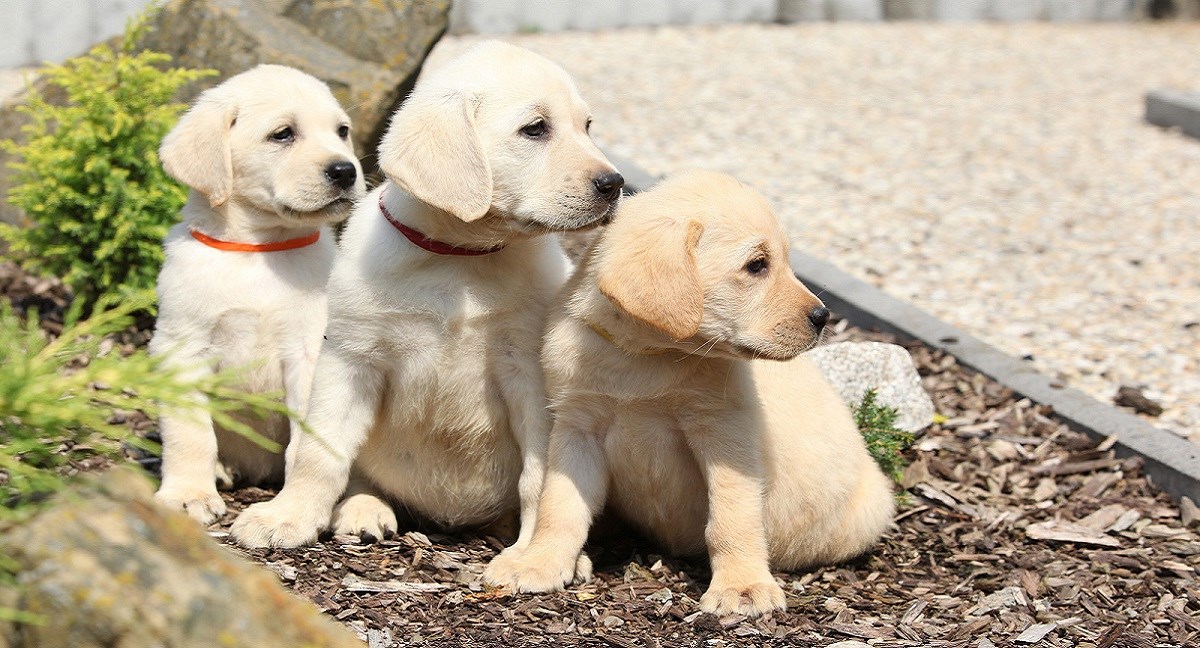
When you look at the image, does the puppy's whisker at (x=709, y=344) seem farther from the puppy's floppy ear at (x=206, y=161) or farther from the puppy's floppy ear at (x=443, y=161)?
the puppy's floppy ear at (x=206, y=161)

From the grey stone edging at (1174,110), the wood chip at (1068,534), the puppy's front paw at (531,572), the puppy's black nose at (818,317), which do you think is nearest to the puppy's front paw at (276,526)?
the puppy's front paw at (531,572)

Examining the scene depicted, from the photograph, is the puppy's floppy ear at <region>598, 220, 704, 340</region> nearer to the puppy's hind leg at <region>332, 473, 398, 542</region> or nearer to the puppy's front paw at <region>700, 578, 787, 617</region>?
the puppy's front paw at <region>700, 578, 787, 617</region>

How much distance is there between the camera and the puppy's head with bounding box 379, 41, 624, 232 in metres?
4.34

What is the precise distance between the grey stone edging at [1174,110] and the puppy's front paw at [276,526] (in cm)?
1025

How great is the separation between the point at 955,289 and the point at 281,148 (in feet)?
16.1

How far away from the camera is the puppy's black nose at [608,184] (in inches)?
171

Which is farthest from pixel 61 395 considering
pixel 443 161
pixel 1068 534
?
pixel 1068 534

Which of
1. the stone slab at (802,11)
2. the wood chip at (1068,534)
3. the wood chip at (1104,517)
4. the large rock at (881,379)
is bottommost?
the stone slab at (802,11)

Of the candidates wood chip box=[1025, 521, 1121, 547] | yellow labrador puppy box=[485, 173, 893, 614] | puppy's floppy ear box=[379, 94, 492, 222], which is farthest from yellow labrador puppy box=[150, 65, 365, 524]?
wood chip box=[1025, 521, 1121, 547]

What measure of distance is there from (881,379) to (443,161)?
107 inches

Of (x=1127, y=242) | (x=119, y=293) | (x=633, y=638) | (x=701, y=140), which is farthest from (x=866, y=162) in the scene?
(x=633, y=638)

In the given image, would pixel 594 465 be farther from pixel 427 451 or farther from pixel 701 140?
pixel 701 140

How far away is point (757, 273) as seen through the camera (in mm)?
4336

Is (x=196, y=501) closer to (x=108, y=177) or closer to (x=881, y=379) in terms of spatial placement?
(x=108, y=177)
